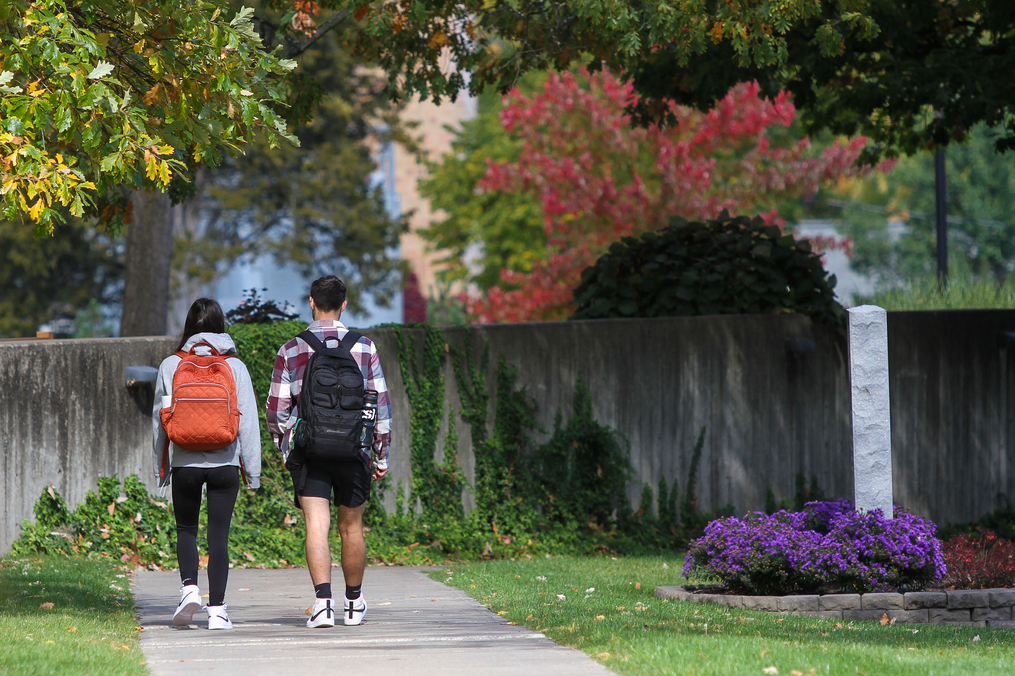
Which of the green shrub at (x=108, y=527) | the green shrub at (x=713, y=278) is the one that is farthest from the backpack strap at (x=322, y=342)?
the green shrub at (x=713, y=278)

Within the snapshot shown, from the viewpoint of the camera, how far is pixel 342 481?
6.28 meters

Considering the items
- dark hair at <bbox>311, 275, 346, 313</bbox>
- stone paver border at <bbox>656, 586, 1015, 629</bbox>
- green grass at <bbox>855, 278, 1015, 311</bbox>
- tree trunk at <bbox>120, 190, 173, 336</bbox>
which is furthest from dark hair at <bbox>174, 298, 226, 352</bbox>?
green grass at <bbox>855, 278, 1015, 311</bbox>

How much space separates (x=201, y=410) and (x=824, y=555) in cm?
380

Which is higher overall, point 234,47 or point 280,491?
point 234,47

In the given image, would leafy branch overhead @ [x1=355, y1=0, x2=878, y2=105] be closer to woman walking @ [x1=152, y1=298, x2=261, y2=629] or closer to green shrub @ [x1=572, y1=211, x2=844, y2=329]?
green shrub @ [x1=572, y1=211, x2=844, y2=329]

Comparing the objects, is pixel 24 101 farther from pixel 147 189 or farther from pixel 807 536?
pixel 807 536

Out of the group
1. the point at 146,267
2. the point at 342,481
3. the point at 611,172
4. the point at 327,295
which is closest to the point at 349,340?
the point at 327,295

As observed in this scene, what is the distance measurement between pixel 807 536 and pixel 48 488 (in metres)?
5.59

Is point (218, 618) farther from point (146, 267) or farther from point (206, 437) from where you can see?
point (146, 267)

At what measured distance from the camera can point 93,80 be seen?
5859mm

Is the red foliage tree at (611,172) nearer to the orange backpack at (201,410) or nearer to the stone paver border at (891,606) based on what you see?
the stone paver border at (891,606)

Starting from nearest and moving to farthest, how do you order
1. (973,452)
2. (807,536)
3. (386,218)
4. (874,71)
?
1. (807,536)
2. (874,71)
3. (973,452)
4. (386,218)

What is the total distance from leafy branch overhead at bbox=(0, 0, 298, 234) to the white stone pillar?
4.07 meters

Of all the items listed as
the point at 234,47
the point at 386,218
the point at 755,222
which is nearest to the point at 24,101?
the point at 234,47
